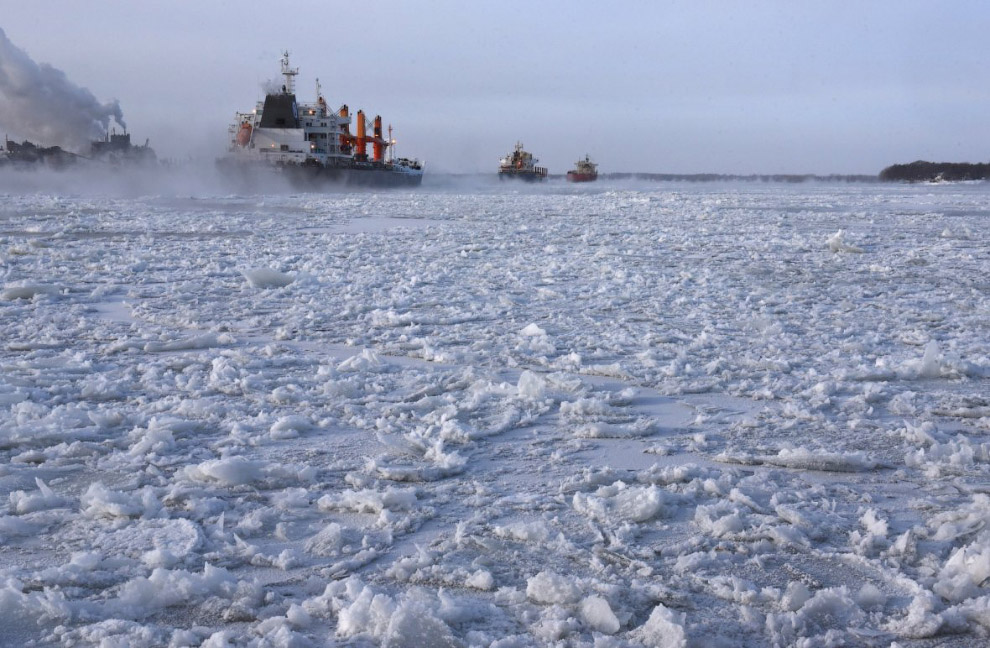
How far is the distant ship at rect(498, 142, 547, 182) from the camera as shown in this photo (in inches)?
2995

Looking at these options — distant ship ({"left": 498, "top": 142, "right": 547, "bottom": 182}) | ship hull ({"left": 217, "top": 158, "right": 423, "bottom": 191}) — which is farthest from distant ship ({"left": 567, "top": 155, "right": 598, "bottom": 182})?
ship hull ({"left": 217, "top": 158, "right": 423, "bottom": 191})

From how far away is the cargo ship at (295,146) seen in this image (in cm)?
3841

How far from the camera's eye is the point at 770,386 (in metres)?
Answer: 3.94

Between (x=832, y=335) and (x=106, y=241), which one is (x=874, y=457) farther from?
(x=106, y=241)

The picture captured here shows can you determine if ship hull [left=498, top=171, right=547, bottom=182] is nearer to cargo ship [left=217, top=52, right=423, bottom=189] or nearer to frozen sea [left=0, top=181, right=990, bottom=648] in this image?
cargo ship [left=217, top=52, right=423, bottom=189]

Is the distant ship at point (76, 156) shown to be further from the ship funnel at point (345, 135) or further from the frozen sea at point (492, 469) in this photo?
the frozen sea at point (492, 469)

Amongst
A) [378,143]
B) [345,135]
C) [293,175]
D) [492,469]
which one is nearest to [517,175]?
[378,143]

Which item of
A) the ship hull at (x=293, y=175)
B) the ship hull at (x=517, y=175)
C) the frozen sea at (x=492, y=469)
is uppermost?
the ship hull at (x=517, y=175)

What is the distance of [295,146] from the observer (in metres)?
41.5

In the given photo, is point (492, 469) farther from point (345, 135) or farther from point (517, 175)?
point (517, 175)

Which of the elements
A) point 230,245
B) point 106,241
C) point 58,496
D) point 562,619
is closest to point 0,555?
point 58,496

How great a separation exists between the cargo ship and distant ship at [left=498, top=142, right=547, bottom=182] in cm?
2963

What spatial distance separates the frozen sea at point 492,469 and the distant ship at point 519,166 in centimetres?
7064

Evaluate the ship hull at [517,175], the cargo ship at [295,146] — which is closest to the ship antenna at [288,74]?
the cargo ship at [295,146]
